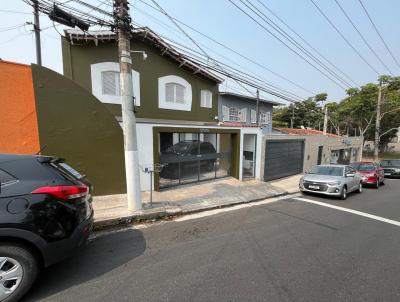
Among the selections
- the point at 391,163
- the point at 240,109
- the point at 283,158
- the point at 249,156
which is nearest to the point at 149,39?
the point at 249,156

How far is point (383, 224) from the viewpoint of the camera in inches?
225

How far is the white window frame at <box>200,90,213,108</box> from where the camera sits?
1341 cm

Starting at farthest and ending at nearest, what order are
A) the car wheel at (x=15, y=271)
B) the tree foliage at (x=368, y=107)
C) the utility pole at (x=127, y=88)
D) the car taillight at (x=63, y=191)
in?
the tree foliage at (x=368, y=107) → the utility pole at (x=127, y=88) → the car taillight at (x=63, y=191) → the car wheel at (x=15, y=271)

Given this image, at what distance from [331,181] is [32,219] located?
31.0 ft

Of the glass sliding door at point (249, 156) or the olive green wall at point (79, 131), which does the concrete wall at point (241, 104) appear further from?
the olive green wall at point (79, 131)

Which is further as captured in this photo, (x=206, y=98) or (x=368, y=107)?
(x=368, y=107)

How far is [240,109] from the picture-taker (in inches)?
669

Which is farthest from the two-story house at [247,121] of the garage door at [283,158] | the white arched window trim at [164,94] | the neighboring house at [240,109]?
the white arched window trim at [164,94]

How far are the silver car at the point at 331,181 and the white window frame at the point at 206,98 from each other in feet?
23.8

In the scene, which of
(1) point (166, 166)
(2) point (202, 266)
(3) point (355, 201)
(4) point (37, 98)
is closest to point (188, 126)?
(1) point (166, 166)

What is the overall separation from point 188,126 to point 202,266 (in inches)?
228

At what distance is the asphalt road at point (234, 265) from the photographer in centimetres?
281

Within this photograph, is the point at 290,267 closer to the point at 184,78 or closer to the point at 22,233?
the point at 22,233

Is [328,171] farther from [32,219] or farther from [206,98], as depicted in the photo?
[32,219]
